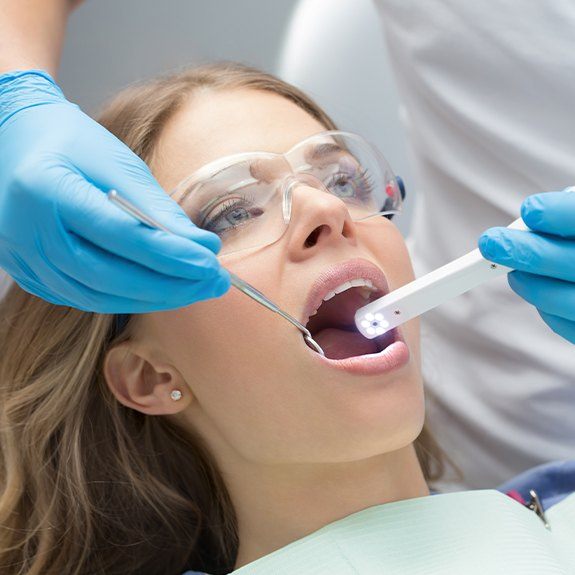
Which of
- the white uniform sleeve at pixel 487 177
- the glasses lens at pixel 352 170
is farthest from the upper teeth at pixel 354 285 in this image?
the white uniform sleeve at pixel 487 177

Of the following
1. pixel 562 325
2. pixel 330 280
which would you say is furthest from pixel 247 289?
pixel 562 325

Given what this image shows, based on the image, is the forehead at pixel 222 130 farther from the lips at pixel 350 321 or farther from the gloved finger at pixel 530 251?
the gloved finger at pixel 530 251

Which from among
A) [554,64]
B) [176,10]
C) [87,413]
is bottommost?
[87,413]

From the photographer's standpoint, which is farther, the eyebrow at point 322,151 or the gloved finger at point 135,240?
the eyebrow at point 322,151

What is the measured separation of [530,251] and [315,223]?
0.32 meters

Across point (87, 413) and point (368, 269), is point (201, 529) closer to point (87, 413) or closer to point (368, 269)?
point (87, 413)

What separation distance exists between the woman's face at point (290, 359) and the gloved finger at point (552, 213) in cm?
24

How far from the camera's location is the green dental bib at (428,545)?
4.60 ft

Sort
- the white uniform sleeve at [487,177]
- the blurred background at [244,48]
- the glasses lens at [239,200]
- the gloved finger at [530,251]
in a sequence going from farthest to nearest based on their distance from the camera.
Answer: the blurred background at [244,48]
the white uniform sleeve at [487,177]
the glasses lens at [239,200]
the gloved finger at [530,251]

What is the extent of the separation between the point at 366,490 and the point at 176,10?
60.0 inches

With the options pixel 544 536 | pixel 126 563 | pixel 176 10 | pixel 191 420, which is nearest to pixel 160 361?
pixel 191 420

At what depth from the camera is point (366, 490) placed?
150 centimetres

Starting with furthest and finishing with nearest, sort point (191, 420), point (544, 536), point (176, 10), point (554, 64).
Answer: point (176, 10) < point (554, 64) < point (191, 420) < point (544, 536)

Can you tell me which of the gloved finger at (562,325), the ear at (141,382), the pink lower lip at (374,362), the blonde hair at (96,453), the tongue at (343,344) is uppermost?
the gloved finger at (562,325)
